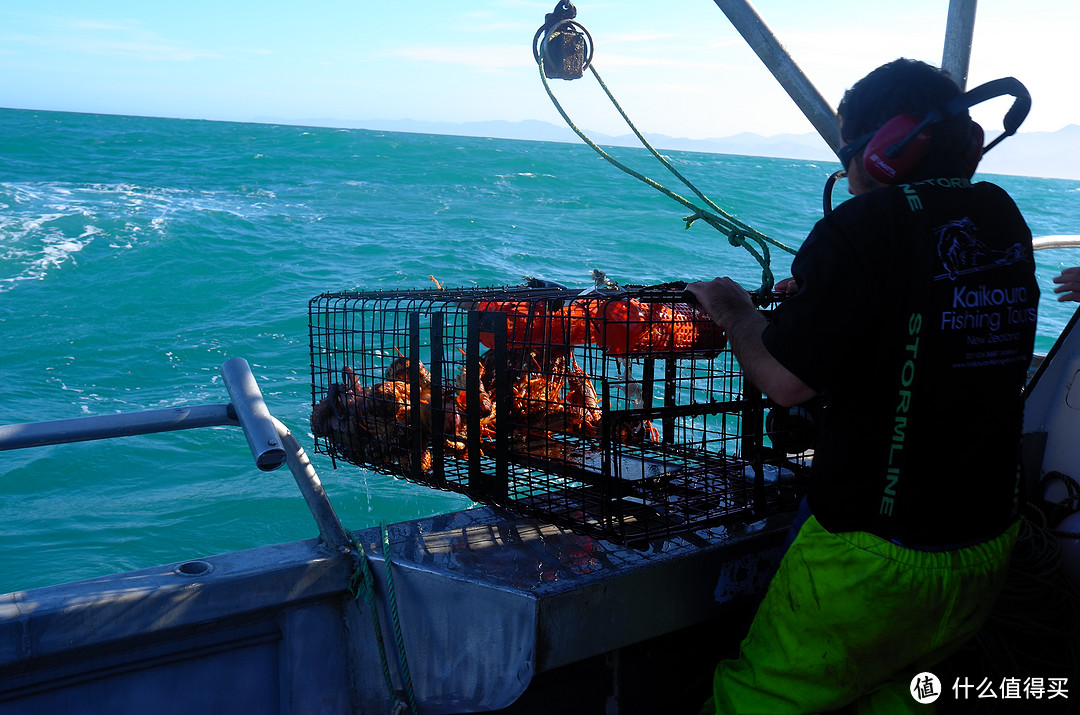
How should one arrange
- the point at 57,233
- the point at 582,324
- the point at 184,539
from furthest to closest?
the point at 57,233 → the point at 184,539 → the point at 582,324

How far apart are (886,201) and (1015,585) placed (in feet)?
4.73

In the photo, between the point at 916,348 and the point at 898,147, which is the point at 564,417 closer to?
the point at 916,348

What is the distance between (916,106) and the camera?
179 cm

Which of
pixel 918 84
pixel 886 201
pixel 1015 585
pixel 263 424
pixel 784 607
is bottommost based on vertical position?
pixel 1015 585

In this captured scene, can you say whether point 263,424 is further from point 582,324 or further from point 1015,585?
point 1015,585

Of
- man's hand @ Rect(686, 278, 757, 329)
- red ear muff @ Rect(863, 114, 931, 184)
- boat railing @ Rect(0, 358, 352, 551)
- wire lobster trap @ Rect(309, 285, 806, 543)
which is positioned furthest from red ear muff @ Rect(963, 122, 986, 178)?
boat railing @ Rect(0, 358, 352, 551)

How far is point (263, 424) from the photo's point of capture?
2.11m

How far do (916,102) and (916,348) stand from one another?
1.82 ft

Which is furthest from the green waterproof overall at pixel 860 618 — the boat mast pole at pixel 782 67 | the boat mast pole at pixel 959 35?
the boat mast pole at pixel 959 35

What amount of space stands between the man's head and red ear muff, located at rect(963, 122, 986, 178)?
1 cm

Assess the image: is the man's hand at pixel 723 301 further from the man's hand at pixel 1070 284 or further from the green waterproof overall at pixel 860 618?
the man's hand at pixel 1070 284

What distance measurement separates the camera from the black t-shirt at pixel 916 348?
5.46 ft

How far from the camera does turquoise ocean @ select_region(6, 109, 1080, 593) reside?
773 centimetres

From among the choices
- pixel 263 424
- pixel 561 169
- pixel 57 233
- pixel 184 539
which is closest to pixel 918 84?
pixel 263 424
